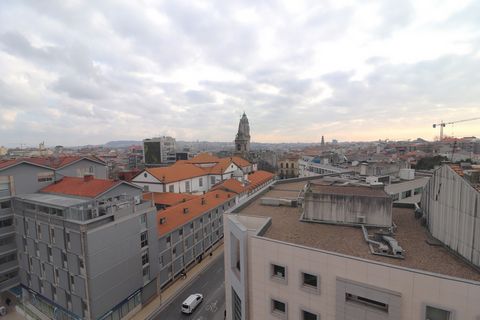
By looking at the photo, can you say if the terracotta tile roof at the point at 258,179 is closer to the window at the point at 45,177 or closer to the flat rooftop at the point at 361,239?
the window at the point at 45,177

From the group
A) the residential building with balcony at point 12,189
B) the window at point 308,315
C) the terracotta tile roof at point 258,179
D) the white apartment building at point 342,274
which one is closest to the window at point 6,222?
the residential building with balcony at point 12,189

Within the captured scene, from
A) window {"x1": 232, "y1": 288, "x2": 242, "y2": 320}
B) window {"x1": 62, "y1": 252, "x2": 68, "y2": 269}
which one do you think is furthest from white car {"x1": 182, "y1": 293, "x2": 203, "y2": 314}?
window {"x1": 62, "y1": 252, "x2": 68, "y2": 269}

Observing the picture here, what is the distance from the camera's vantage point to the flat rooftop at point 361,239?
44.5ft

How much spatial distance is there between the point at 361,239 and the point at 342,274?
4.15 meters

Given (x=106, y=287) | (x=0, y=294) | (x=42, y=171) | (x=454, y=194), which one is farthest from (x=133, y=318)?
(x=454, y=194)

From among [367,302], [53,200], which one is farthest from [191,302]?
[367,302]

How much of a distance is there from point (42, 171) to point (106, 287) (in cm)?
2043

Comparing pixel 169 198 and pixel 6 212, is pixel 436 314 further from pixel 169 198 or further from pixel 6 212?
pixel 169 198

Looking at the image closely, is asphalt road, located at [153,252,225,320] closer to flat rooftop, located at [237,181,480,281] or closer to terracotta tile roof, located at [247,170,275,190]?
flat rooftop, located at [237,181,480,281]

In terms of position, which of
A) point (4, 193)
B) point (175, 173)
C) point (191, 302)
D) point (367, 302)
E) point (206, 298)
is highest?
point (4, 193)

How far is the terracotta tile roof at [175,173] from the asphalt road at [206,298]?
29436mm

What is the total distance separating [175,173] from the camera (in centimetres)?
6775

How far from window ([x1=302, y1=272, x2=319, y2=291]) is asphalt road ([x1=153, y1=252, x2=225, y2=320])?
58.9 ft

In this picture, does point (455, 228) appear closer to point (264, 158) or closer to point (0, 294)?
point (0, 294)
